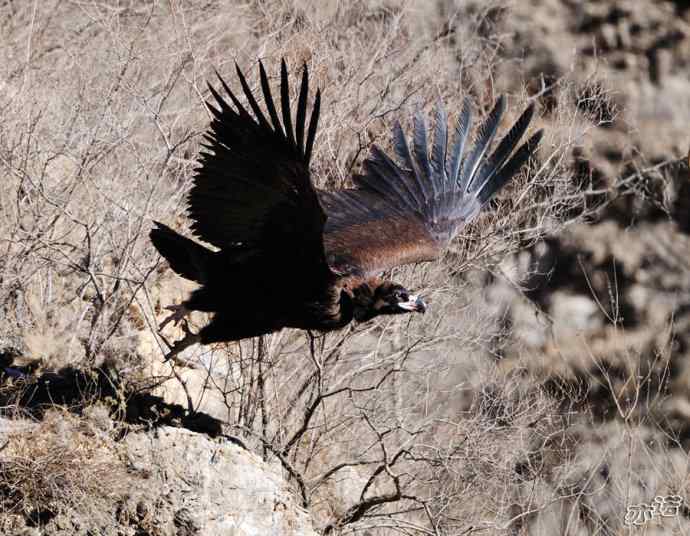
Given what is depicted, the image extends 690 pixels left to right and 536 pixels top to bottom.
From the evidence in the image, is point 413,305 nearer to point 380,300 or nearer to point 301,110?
point 380,300

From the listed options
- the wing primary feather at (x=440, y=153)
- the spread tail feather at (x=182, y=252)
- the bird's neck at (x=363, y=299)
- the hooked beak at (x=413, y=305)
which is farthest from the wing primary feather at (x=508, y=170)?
the spread tail feather at (x=182, y=252)

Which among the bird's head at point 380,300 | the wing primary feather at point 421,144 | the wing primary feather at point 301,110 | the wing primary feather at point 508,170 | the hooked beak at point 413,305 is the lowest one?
the hooked beak at point 413,305

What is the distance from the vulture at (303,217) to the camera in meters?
5.44

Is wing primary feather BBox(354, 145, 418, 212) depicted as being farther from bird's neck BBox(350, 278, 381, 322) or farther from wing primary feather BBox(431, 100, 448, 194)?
bird's neck BBox(350, 278, 381, 322)

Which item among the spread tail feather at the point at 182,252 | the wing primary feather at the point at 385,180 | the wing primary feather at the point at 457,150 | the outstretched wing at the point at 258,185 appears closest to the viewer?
the outstretched wing at the point at 258,185

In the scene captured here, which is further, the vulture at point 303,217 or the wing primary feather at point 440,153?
the wing primary feather at point 440,153

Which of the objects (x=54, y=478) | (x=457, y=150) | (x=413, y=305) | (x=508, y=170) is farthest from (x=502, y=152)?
(x=54, y=478)

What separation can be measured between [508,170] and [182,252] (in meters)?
2.36

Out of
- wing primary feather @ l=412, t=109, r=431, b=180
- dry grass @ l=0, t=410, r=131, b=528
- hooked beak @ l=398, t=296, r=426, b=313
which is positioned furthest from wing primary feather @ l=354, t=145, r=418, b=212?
dry grass @ l=0, t=410, r=131, b=528

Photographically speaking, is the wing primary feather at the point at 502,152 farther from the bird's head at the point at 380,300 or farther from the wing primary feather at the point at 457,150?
the bird's head at the point at 380,300

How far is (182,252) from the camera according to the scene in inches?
252

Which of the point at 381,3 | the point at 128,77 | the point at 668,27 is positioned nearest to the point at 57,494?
the point at 128,77

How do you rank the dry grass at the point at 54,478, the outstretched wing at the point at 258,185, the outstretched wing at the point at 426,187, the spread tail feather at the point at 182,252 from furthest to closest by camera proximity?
1. the outstretched wing at the point at 426,187
2. the spread tail feather at the point at 182,252
3. the dry grass at the point at 54,478
4. the outstretched wing at the point at 258,185

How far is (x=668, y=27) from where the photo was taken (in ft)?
52.0
